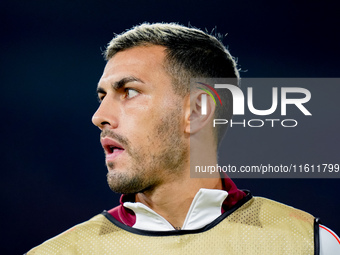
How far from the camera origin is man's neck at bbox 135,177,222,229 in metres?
1.34

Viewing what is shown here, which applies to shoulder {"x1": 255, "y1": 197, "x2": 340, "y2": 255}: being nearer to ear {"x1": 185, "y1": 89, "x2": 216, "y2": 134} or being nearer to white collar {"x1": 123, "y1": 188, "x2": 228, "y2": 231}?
white collar {"x1": 123, "y1": 188, "x2": 228, "y2": 231}

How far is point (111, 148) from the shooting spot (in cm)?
133

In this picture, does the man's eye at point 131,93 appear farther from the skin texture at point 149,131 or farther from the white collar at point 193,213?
the white collar at point 193,213

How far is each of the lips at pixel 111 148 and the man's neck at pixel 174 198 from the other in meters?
0.16

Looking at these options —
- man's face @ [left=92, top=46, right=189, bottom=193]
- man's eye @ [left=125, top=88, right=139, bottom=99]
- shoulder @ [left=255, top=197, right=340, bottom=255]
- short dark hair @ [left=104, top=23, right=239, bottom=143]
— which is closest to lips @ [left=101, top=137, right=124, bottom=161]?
man's face @ [left=92, top=46, right=189, bottom=193]

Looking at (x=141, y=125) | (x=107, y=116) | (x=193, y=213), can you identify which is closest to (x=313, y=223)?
(x=193, y=213)

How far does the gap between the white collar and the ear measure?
0.68ft

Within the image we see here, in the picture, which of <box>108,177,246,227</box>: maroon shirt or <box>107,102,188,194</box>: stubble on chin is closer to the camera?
<box>107,102,188,194</box>: stubble on chin

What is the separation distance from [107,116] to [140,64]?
0.65 ft

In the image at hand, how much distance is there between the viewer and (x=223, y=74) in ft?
4.91

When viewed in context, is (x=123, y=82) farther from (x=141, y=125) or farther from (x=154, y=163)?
(x=154, y=163)

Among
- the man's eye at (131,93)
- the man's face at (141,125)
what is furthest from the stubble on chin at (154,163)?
the man's eye at (131,93)

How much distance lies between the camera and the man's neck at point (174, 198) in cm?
134

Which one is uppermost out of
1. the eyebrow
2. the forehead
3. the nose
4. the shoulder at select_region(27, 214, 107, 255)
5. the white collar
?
the forehead
